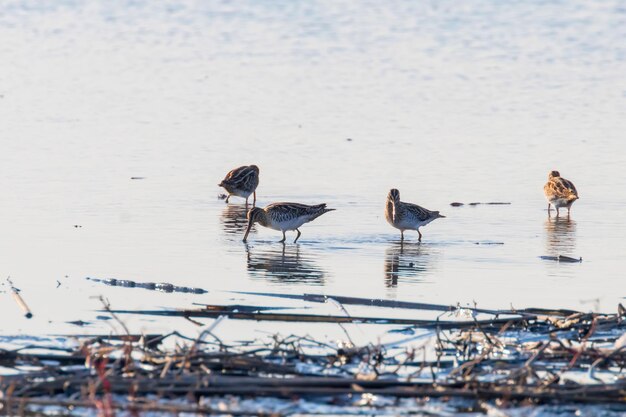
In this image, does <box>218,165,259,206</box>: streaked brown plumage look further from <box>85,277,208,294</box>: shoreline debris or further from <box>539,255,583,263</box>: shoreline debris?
<box>85,277,208,294</box>: shoreline debris

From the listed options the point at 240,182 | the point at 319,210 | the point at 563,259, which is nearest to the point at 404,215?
the point at 319,210

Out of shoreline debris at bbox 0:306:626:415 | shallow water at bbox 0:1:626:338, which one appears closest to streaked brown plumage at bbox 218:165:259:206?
shallow water at bbox 0:1:626:338

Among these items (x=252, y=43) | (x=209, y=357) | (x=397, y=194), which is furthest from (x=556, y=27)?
(x=209, y=357)

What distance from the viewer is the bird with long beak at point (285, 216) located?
14.3 metres

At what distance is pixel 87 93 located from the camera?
79.4 ft

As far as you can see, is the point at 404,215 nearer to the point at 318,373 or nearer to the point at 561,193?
the point at 561,193

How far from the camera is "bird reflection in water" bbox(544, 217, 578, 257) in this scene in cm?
1355

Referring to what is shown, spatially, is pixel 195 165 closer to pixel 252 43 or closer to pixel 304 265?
pixel 304 265

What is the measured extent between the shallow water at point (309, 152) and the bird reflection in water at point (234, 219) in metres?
0.05

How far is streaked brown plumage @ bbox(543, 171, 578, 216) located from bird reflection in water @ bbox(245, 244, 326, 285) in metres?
3.28

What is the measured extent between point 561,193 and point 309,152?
428 centimetres

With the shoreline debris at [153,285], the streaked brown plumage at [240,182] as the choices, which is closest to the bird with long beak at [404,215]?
the streaked brown plumage at [240,182]

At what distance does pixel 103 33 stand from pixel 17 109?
11.0 meters

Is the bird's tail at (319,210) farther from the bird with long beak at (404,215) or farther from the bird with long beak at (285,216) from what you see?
the bird with long beak at (404,215)
